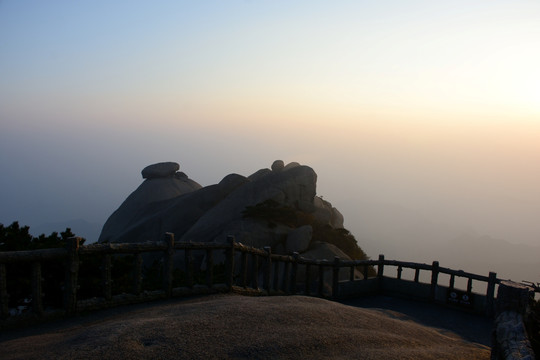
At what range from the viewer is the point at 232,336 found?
8117mm

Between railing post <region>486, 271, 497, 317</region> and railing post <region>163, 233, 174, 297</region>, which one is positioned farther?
railing post <region>486, 271, 497, 317</region>

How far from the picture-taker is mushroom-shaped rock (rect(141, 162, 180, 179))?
46.2 m

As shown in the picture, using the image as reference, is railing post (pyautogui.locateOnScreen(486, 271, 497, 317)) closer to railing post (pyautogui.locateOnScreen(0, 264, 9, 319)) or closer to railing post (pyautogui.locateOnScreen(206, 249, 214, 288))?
railing post (pyautogui.locateOnScreen(206, 249, 214, 288))

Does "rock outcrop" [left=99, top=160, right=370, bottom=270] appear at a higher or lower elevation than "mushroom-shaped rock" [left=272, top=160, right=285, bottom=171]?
lower

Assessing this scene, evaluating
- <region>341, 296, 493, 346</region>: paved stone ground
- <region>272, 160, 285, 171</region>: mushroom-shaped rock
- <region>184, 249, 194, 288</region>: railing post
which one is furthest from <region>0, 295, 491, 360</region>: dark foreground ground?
<region>272, 160, 285, 171</region>: mushroom-shaped rock

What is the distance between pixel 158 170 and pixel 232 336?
39.5 metres

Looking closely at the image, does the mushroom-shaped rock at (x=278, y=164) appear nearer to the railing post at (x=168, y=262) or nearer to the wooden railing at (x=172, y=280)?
the wooden railing at (x=172, y=280)

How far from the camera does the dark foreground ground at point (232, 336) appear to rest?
295 inches

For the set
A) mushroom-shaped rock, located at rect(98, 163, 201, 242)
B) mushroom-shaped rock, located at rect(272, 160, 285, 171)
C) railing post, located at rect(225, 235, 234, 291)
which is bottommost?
mushroom-shaped rock, located at rect(98, 163, 201, 242)

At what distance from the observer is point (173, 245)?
40.6ft

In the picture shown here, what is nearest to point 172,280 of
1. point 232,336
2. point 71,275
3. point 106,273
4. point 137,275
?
point 137,275

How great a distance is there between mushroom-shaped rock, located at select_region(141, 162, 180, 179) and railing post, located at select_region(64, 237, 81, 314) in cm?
3605

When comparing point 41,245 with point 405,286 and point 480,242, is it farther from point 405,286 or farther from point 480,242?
point 480,242

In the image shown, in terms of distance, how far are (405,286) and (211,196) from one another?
Result: 20.6m
